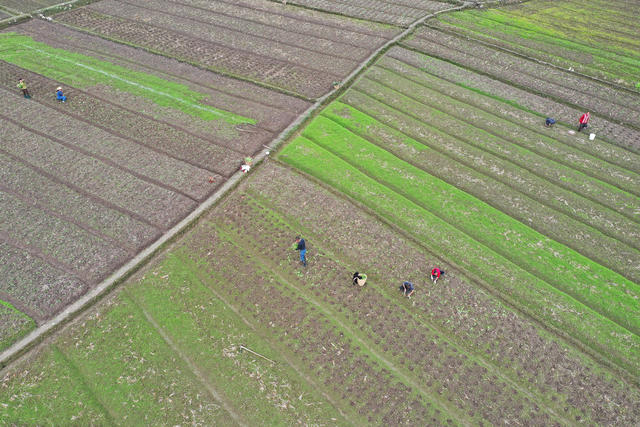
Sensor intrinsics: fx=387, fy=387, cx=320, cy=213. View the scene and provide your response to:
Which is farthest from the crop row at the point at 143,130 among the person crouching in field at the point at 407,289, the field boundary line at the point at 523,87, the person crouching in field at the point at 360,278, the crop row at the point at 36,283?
the field boundary line at the point at 523,87

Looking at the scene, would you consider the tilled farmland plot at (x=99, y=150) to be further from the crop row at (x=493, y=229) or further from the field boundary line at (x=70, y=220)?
the crop row at (x=493, y=229)

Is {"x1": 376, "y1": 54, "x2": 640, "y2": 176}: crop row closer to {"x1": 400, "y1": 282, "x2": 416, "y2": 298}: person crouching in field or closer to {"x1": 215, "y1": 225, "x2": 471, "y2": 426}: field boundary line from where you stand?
{"x1": 400, "y1": 282, "x2": 416, "y2": 298}: person crouching in field

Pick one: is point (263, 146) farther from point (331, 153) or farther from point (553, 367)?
point (553, 367)

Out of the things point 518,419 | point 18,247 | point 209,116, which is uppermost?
point 209,116

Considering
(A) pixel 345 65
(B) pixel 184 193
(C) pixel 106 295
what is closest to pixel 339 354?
(C) pixel 106 295

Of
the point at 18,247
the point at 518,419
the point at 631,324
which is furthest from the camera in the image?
the point at 18,247

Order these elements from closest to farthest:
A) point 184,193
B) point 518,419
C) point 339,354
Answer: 1. point 518,419
2. point 339,354
3. point 184,193
